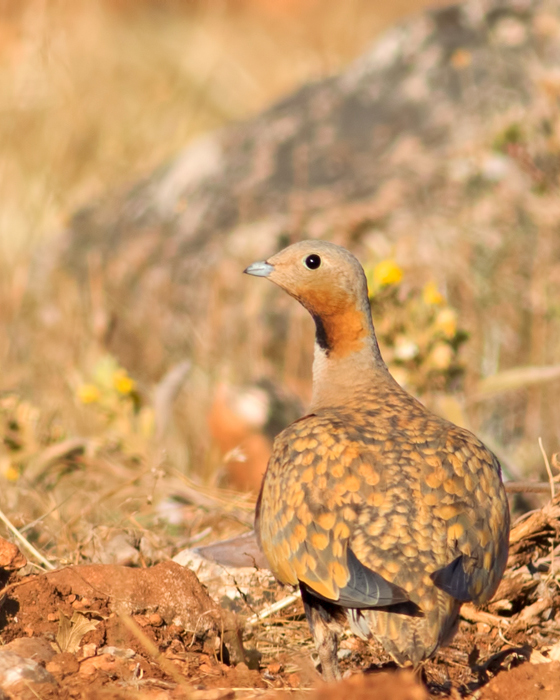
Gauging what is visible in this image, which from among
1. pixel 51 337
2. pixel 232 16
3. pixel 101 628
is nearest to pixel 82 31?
pixel 232 16

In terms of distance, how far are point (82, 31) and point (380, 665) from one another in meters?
12.8

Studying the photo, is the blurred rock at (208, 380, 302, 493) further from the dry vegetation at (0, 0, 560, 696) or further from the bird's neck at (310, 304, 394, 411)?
the bird's neck at (310, 304, 394, 411)

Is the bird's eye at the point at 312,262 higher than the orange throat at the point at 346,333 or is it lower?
higher

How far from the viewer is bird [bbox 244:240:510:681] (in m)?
3.09

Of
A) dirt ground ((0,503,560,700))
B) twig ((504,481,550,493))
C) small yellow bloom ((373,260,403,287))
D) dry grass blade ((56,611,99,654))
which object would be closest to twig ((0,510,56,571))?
dirt ground ((0,503,560,700))

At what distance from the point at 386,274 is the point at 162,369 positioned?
292 centimetres

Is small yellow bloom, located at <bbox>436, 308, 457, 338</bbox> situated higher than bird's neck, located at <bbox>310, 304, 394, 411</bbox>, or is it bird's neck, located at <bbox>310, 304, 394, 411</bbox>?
small yellow bloom, located at <bbox>436, 308, 457, 338</bbox>

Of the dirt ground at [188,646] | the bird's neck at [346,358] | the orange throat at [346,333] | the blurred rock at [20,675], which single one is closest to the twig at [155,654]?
the dirt ground at [188,646]

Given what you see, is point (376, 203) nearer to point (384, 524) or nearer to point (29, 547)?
point (29, 547)

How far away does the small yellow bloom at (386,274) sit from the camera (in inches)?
213

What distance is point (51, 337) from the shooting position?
26.6 ft

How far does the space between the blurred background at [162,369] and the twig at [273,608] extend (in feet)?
2.04

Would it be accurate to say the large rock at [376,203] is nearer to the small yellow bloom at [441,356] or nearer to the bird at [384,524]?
the small yellow bloom at [441,356]

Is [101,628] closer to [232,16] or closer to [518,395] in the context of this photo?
[518,395]
